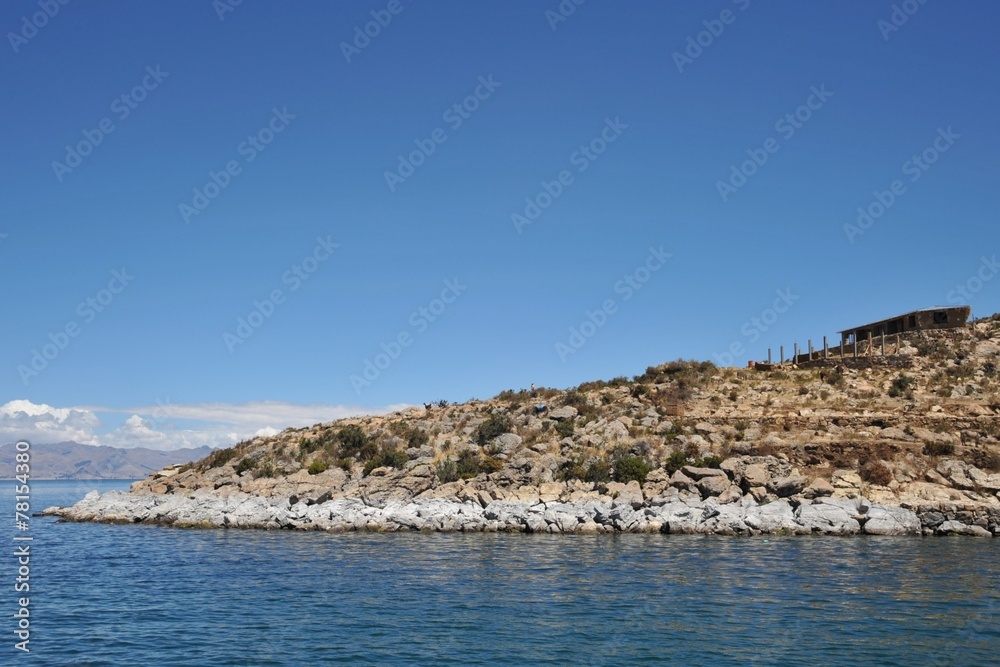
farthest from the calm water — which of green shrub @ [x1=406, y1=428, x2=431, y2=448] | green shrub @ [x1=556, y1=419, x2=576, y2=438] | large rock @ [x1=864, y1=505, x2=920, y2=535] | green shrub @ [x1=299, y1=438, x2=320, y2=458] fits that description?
green shrub @ [x1=299, y1=438, x2=320, y2=458]

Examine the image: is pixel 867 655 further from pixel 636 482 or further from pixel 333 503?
pixel 333 503

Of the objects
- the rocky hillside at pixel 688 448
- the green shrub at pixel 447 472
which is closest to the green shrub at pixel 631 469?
the rocky hillside at pixel 688 448

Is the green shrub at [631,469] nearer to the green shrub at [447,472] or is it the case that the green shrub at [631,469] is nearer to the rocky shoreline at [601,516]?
the rocky shoreline at [601,516]

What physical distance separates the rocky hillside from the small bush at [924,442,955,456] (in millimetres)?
81

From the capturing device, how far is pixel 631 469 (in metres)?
43.8

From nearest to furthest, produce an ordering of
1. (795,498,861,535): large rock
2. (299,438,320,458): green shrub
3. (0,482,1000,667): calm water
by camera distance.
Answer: (0,482,1000,667): calm water
(795,498,861,535): large rock
(299,438,320,458): green shrub

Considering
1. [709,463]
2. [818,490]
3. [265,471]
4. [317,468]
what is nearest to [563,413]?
[709,463]

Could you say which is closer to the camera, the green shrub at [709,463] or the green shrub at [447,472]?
the green shrub at [709,463]

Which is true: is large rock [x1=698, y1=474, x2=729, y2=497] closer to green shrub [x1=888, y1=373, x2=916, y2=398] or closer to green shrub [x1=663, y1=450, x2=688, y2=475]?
green shrub [x1=663, y1=450, x2=688, y2=475]

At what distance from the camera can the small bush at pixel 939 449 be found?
44188 mm

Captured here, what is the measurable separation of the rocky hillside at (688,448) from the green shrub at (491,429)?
0.31 ft

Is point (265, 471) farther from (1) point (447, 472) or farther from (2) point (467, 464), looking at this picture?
(2) point (467, 464)

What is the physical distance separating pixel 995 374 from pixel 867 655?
→ 164ft

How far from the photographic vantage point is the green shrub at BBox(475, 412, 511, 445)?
172 ft
